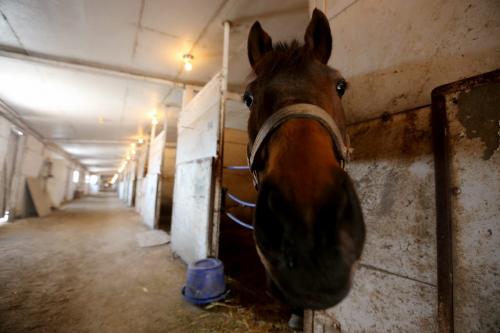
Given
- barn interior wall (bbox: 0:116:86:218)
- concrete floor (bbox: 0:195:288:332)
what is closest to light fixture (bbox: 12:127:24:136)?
barn interior wall (bbox: 0:116:86:218)

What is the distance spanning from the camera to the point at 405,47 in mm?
1127

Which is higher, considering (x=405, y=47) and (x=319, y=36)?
(x=319, y=36)

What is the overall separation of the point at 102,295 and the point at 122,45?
3.63 m

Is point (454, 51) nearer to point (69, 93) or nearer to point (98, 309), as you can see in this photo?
point (98, 309)

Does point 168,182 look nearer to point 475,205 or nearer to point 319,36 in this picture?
point 319,36

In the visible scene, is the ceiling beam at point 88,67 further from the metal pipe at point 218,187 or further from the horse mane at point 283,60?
the horse mane at point 283,60

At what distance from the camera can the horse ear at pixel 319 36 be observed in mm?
1261

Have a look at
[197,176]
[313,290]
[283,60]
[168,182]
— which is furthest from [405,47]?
[168,182]

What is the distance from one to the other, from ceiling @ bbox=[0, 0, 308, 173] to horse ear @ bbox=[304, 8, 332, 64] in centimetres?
168

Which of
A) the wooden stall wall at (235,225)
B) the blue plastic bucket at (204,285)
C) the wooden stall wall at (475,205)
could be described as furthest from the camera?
the wooden stall wall at (235,225)

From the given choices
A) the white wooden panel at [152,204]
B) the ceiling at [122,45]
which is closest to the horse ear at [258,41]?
the ceiling at [122,45]

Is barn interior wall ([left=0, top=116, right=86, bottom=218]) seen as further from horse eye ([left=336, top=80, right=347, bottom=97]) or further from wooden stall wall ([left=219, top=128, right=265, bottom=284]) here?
horse eye ([left=336, top=80, right=347, bottom=97])

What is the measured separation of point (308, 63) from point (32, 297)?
345cm

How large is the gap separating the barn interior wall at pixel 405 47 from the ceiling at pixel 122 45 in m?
1.59
